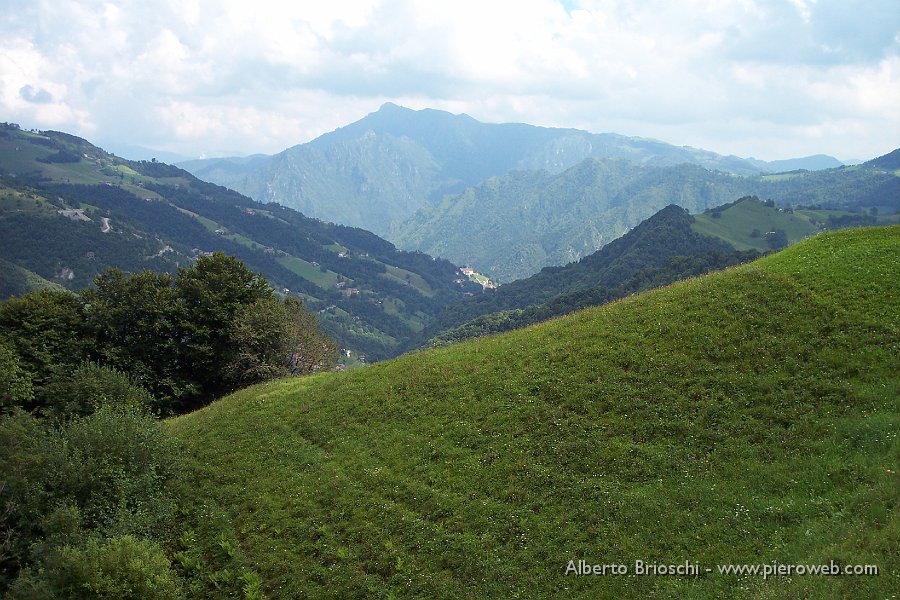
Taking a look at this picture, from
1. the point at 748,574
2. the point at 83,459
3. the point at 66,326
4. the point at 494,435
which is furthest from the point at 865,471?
the point at 66,326

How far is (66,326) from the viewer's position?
5281cm

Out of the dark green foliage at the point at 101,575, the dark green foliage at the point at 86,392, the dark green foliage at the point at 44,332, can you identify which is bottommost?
the dark green foliage at the point at 101,575

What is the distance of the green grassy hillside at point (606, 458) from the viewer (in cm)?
1919

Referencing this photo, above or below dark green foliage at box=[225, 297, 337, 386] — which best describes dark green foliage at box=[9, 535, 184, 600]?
below

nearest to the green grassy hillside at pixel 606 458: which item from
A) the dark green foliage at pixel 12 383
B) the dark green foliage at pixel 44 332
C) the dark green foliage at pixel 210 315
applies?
the dark green foliage at pixel 12 383

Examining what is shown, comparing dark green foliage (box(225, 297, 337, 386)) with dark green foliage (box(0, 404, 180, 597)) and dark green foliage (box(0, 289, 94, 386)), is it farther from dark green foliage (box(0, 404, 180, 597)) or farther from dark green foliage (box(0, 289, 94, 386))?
dark green foliage (box(0, 404, 180, 597))

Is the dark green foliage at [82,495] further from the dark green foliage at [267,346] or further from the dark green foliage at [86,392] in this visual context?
the dark green foliage at [267,346]

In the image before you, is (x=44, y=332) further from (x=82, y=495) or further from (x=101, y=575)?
(x=101, y=575)

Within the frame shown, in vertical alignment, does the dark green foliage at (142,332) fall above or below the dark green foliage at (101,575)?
above

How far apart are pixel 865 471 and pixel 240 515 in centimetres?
2605

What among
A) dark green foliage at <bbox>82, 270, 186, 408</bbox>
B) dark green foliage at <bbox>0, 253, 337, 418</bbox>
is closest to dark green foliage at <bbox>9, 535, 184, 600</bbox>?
dark green foliage at <bbox>0, 253, 337, 418</bbox>

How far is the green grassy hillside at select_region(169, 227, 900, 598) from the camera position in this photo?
19.2m

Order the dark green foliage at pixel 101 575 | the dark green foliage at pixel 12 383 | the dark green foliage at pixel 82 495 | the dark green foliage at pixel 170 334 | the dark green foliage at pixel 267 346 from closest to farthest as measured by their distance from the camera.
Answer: the dark green foliage at pixel 101 575, the dark green foliage at pixel 82 495, the dark green foliage at pixel 12 383, the dark green foliage at pixel 170 334, the dark green foliage at pixel 267 346

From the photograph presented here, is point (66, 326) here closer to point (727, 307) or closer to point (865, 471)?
point (727, 307)
